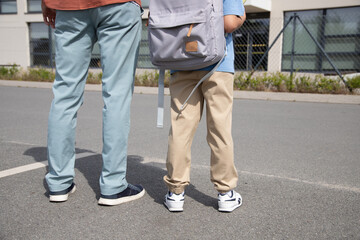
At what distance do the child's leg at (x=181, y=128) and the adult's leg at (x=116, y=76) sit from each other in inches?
12.8

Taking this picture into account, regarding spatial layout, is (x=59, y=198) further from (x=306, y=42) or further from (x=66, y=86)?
(x=306, y=42)

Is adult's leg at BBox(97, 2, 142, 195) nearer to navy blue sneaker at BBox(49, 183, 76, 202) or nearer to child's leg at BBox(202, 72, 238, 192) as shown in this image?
navy blue sneaker at BBox(49, 183, 76, 202)

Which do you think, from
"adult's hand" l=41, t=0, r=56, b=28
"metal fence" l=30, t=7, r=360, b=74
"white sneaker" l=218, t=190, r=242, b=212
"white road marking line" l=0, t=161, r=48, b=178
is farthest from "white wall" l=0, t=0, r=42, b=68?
"white sneaker" l=218, t=190, r=242, b=212

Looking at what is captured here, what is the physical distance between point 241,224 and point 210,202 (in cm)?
40

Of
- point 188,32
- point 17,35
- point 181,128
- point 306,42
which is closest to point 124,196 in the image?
point 181,128

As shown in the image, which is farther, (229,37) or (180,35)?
(229,37)

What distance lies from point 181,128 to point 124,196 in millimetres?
635

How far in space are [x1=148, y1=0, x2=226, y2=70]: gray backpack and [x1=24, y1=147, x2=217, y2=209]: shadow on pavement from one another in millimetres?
991

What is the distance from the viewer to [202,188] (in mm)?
2904

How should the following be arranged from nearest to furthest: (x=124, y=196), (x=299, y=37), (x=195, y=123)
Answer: (x=195, y=123) < (x=124, y=196) < (x=299, y=37)

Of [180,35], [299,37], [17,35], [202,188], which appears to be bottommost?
[202,188]

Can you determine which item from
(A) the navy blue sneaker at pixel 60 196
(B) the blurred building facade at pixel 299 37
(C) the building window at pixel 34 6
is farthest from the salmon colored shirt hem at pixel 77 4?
(C) the building window at pixel 34 6

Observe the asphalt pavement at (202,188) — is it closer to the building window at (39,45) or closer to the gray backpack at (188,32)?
the gray backpack at (188,32)

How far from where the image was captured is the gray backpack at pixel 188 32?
2.15 meters
